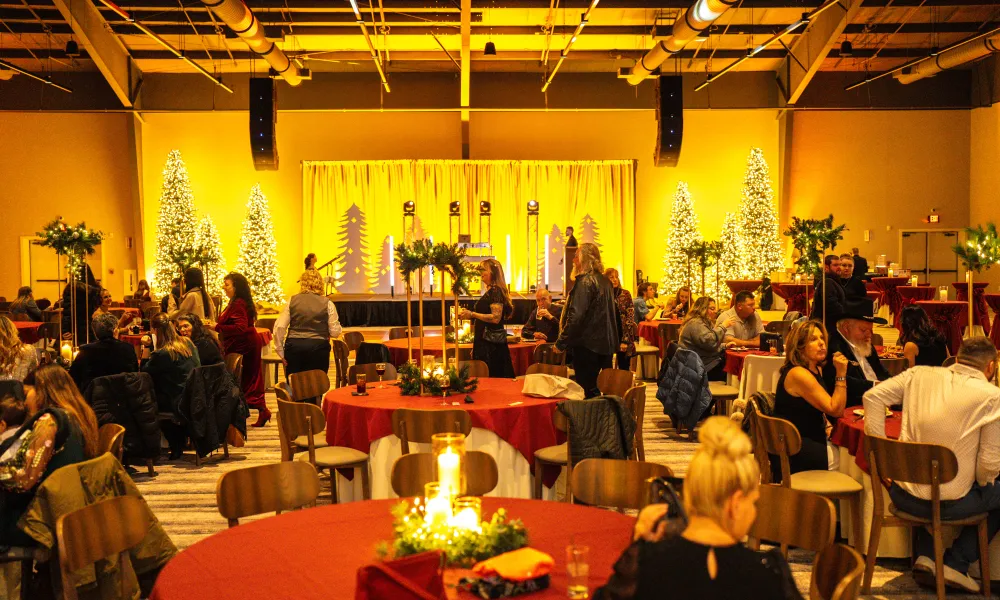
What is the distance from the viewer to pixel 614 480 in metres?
3.87

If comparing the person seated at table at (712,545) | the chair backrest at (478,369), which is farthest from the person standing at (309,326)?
the person seated at table at (712,545)

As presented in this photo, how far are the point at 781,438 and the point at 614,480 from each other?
1361 millimetres

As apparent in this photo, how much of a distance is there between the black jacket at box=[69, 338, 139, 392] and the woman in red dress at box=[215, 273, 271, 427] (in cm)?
182

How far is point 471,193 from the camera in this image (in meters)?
20.4

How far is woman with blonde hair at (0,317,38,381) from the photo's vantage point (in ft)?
22.0

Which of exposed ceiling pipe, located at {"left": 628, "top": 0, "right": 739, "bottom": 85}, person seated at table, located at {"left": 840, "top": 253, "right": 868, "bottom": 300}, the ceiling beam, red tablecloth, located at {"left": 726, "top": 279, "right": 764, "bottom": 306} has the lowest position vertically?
red tablecloth, located at {"left": 726, "top": 279, "right": 764, "bottom": 306}

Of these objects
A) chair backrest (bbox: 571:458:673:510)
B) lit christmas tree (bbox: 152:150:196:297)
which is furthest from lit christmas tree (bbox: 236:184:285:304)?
chair backrest (bbox: 571:458:673:510)

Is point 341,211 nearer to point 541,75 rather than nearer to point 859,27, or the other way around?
point 541,75

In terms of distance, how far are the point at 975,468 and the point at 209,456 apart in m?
5.84

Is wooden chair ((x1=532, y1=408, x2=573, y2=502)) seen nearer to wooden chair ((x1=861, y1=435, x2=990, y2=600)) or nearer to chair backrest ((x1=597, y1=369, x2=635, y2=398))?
chair backrest ((x1=597, y1=369, x2=635, y2=398))

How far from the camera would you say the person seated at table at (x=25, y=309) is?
14.0m

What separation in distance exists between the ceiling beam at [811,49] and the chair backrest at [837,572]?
13.7 meters

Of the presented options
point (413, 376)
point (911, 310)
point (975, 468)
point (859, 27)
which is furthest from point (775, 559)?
point (859, 27)

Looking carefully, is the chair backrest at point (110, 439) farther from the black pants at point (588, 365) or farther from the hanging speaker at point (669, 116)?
the hanging speaker at point (669, 116)
